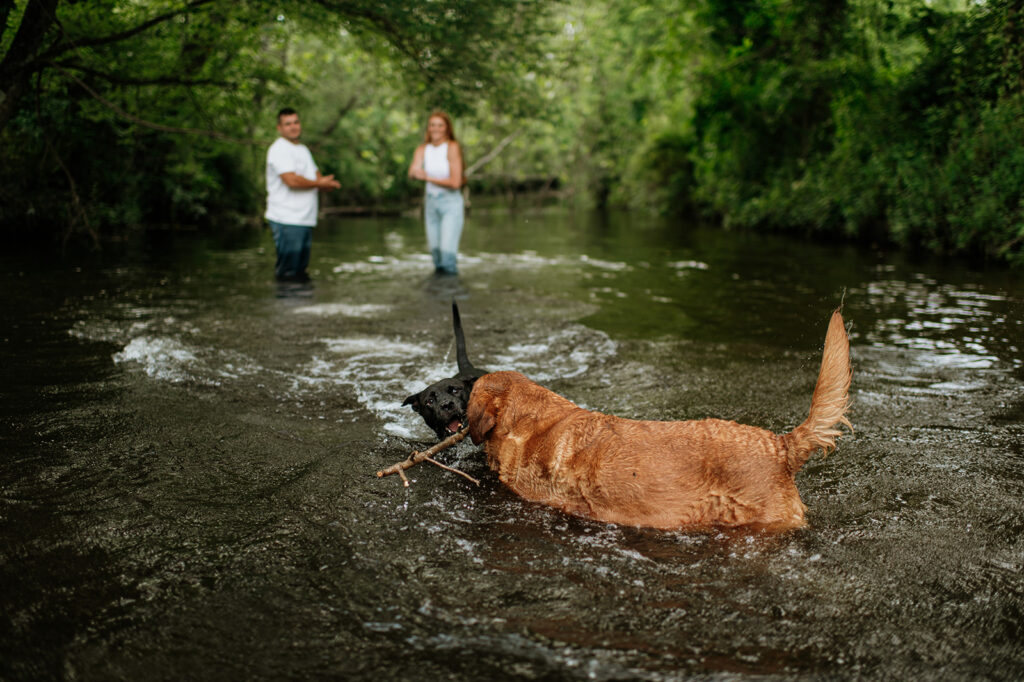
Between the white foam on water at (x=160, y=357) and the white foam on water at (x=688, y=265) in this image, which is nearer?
the white foam on water at (x=160, y=357)

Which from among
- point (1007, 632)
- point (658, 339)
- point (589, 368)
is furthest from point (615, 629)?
point (658, 339)

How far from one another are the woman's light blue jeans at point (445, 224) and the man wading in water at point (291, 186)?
1556mm

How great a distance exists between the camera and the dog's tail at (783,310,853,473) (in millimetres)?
3100

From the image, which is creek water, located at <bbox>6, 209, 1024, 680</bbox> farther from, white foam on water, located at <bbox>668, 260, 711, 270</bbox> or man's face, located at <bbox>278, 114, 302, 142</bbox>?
white foam on water, located at <bbox>668, 260, 711, 270</bbox>

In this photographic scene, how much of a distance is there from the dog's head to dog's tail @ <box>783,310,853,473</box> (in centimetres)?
190

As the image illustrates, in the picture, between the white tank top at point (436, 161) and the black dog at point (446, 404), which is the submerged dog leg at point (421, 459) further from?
the white tank top at point (436, 161)

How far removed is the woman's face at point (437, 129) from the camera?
10477 mm

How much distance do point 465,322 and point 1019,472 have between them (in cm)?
562

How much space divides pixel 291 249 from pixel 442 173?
266cm

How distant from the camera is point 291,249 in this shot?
1115 cm

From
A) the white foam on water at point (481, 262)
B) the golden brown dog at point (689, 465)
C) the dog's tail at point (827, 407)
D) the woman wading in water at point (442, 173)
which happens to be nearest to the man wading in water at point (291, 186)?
the woman wading in water at point (442, 173)

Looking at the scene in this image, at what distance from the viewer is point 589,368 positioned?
6.55 meters

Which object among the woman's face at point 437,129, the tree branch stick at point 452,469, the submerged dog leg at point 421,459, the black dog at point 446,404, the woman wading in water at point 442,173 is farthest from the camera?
the woman wading in water at point 442,173

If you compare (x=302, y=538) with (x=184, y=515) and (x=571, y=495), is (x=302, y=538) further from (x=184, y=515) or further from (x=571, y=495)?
(x=571, y=495)
